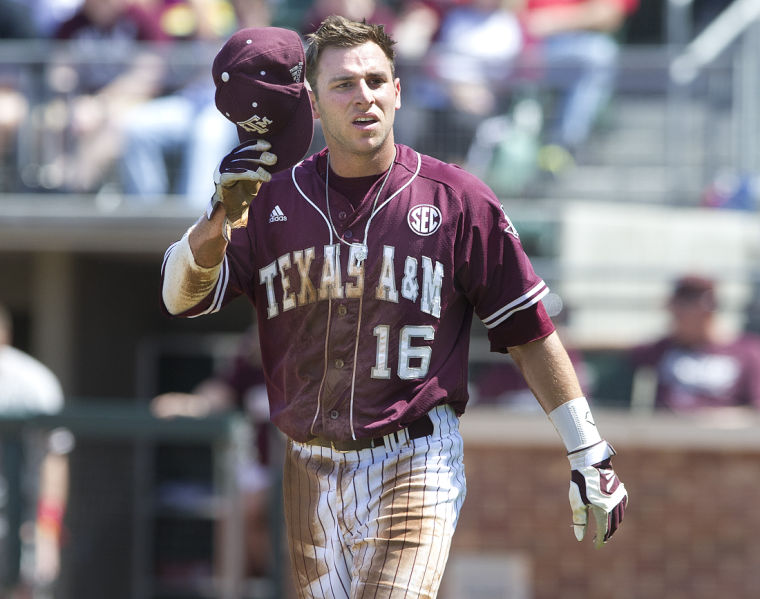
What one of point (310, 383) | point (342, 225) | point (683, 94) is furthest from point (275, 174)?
point (683, 94)

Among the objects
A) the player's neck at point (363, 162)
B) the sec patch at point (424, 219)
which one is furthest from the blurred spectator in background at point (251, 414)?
the sec patch at point (424, 219)

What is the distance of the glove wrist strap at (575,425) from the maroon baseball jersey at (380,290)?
223 mm

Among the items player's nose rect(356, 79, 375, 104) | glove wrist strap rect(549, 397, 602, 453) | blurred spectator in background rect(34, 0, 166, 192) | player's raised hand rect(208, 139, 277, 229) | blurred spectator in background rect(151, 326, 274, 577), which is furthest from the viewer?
blurred spectator in background rect(34, 0, 166, 192)

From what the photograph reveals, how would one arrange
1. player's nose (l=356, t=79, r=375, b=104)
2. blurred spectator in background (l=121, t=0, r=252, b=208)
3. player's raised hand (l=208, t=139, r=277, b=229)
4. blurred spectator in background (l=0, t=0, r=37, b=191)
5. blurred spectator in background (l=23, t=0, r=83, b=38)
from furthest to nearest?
blurred spectator in background (l=23, t=0, r=83, b=38) → blurred spectator in background (l=0, t=0, r=37, b=191) → blurred spectator in background (l=121, t=0, r=252, b=208) → player's nose (l=356, t=79, r=375, b=104) → player's raised hand (l=208, t=139, r=277, b=229)

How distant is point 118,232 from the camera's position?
849 cm

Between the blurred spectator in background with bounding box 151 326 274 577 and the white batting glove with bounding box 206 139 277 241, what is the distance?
12.9ft

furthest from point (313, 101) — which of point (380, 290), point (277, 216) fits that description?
point (380, 290)

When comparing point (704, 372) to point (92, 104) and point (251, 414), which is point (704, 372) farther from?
point (92, 104)

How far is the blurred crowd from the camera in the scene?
789 cm

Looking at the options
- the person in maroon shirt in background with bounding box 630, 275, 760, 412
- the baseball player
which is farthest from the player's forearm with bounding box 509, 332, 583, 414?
the person in maroon shirt in background with bounding box 630, 275, 760, 412

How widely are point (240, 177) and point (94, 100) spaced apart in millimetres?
5364

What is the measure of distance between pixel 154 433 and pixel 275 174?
3.79 meters

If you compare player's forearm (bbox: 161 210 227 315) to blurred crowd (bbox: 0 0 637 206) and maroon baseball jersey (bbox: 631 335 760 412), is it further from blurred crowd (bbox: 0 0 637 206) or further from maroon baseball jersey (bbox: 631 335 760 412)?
blurred crowd (bbox: 0 0 637 206)

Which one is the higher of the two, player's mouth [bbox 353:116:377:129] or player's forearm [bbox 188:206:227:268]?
player's mouth [bbox 353:116:377:129]
